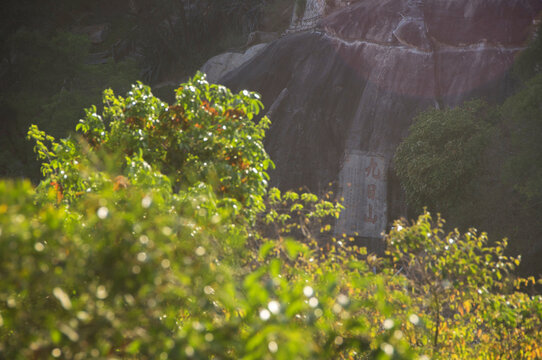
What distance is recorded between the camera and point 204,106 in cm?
558

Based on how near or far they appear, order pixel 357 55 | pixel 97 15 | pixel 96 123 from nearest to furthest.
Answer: pixel 96 123
pixel 357 55
pixel 97 15

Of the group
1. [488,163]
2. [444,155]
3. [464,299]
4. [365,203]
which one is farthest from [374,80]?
[464,299]

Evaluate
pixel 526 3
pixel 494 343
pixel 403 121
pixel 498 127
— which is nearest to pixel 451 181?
pixel 498 127

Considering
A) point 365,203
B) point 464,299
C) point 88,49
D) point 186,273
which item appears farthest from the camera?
point 88,49

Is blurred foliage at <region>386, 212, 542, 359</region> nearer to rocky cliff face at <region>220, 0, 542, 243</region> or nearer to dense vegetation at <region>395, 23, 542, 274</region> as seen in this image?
dense vegetation at <region>395, 23, 542, 274</region>

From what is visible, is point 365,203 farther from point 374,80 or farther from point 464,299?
point 464,299

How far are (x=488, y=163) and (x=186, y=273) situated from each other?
13849 mm

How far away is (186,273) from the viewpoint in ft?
6.37

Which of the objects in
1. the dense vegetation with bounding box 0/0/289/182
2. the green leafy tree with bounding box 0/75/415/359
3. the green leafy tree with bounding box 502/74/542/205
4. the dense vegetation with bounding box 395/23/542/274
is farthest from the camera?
the dense vegetation with bounding box 0/0/289/182

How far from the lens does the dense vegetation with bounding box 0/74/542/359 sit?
166 cm

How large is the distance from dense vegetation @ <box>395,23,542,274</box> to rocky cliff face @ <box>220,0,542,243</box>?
1.77m

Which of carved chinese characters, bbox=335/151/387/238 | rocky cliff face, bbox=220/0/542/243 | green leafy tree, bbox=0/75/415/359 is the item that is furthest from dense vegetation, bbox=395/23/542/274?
green leafy tree, bbox=0/75/415/359

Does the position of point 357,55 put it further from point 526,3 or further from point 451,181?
point 451,181

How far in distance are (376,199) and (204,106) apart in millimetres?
12787
